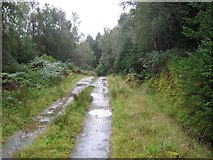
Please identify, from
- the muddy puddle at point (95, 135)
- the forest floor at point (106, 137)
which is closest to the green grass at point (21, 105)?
the forest floor at point (106, 137)

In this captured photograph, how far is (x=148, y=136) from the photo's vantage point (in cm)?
987

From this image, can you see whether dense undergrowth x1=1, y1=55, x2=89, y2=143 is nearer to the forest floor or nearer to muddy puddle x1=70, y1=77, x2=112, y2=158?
the forest floor

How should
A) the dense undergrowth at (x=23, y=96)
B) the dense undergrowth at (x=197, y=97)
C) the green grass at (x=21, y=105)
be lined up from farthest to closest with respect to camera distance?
the dense undergrowth at (x=23, y=96), the green grass at (x=21, y=105), the dense undergrowth at (x=197, y=97)

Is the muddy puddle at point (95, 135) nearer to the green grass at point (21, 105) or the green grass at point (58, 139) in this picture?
the green grass at point (58, 139)

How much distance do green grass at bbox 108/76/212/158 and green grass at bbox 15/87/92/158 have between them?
4.37 feet

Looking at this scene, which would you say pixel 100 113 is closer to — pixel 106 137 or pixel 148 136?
pixel 106 137

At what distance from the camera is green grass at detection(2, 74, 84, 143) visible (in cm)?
1115

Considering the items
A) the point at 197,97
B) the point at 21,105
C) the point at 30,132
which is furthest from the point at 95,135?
the point at 21,105

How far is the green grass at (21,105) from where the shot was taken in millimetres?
11146

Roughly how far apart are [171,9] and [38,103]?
880 centimetres

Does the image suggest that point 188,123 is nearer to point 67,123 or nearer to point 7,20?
point 67,123

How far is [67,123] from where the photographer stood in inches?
455

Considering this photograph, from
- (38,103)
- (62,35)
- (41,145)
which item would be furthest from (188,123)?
(62,35)

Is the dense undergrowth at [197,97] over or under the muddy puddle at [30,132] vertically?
over
